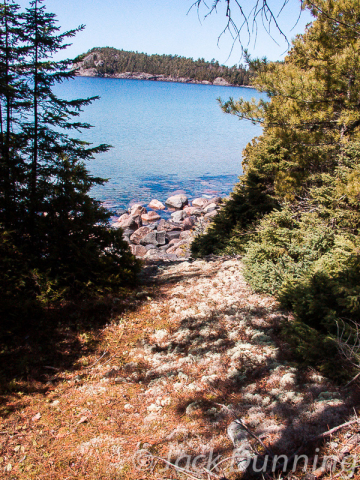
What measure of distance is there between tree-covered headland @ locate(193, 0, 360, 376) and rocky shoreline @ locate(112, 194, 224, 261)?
8.83 metres

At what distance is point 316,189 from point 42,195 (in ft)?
20.7

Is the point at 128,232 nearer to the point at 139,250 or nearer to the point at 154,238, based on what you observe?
the point at 154,238

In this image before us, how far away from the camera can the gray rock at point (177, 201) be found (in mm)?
27766

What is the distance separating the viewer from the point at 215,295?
7.12m

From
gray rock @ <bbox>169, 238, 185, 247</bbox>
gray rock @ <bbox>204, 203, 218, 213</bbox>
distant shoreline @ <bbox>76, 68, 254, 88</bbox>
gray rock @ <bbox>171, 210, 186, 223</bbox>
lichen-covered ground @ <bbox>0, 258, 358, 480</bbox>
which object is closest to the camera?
lichen-covered ground @ <bbox>0, 258, 358, 480</bbox>

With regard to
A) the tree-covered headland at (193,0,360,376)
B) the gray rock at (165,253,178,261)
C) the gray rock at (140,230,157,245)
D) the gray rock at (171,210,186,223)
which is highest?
the tree-covered headland at (193,0,360,376)

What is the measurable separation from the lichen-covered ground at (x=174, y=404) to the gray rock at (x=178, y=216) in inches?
743

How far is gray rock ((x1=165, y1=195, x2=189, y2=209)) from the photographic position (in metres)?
27.8

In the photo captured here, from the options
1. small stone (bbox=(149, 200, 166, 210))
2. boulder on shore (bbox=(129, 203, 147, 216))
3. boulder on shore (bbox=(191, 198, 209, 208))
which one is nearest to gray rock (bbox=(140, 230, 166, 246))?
boulder on shore (bbox=(129, 203, 147, 216))

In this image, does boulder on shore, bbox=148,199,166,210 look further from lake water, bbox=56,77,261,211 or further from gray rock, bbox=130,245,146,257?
gray rock, bbox=130,245,146,257

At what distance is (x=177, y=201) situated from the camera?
27.8 m

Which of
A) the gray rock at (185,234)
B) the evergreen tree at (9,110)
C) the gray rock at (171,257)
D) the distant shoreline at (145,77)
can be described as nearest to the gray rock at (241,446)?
the evergreen tree at (9,110)

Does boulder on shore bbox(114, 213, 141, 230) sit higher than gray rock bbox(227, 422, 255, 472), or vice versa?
gray rock bbox(227, 422, 255, 472)

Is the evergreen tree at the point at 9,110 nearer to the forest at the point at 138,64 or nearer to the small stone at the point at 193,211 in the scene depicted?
the small stone at the point at 193,211
